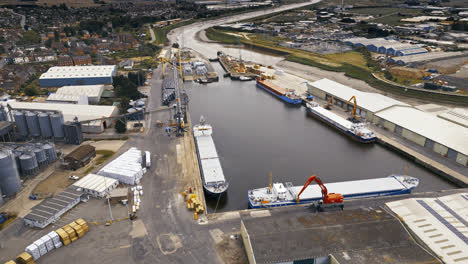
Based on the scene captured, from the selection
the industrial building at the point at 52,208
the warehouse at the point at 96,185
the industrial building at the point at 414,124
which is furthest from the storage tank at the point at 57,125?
the industrial building at the point at 414,124

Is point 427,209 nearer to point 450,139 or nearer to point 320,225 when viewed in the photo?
point 320,225

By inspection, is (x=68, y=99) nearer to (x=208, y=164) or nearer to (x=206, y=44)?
(x=208, y=164)

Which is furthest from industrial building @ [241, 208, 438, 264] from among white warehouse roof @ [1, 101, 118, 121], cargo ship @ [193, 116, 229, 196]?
white warehouse roof @ [1, 101, 118, 121]

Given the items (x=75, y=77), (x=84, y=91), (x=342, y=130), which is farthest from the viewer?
(x=75, y=77)

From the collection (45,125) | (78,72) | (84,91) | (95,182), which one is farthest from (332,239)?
(78,72)

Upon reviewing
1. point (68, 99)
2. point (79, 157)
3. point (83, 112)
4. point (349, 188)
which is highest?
point (68, 99)

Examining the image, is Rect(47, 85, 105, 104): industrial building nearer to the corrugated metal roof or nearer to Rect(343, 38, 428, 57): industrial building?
the corrugated metal roof

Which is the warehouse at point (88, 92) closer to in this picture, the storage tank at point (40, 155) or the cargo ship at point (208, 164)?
the storage tank at point (40, 155)
